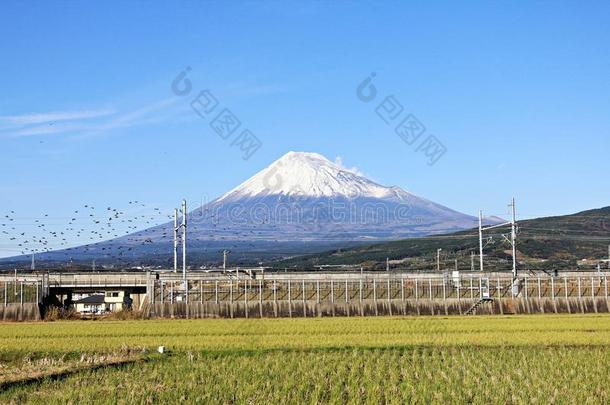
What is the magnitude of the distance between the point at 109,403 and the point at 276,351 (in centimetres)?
1055

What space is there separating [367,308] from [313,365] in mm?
28102

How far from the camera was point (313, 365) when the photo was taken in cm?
2344

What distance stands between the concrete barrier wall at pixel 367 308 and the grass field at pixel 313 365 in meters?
13.5

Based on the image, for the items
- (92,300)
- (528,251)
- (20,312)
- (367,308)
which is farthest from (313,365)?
(528,251)

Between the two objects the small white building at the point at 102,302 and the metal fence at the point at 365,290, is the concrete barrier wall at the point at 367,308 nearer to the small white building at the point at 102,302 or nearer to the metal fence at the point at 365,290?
the metal fence at the point at 365,290

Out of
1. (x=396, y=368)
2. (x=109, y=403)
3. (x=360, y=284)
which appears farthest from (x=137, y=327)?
(x=109, y=403)

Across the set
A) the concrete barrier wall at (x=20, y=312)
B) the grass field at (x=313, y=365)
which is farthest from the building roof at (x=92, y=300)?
the grass field at (x=313, y=365)

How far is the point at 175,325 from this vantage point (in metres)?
41.0

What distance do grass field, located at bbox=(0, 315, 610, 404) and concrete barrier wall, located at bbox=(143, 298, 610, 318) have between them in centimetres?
1349

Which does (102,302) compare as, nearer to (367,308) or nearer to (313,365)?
(367,308)

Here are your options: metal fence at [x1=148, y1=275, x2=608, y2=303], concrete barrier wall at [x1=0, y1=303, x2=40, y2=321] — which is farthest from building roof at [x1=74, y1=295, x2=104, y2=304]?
concrete barrier wall at [x1=0, y1=303, x2=40, y2=321]

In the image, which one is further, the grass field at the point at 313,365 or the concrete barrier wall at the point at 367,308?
the concrete barrier wall at the point at 367,308

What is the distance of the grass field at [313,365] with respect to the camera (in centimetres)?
1853

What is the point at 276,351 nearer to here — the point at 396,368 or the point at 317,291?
the point at 396,368
